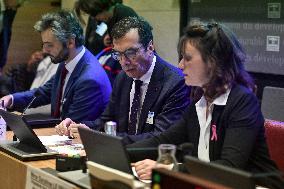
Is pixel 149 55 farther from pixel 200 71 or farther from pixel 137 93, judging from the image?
pixel 200 71

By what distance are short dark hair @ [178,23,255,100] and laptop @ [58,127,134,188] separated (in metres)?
0.69

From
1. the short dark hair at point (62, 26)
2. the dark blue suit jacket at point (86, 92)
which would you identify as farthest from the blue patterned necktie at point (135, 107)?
the short dark hair at point (62, 26)

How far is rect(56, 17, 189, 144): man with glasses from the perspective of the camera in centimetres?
330

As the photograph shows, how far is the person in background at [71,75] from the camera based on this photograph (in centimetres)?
386

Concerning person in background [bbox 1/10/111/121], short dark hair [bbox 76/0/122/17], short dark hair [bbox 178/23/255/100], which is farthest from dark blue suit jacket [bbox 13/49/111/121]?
short dark hair [bbox 178/23/255/100]

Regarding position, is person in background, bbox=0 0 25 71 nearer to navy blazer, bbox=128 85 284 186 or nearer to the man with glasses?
the man with glasses

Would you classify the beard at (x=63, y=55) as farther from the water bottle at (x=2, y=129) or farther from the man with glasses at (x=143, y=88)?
the water bottle at (x=2, y=129)

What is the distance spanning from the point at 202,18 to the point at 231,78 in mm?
2451


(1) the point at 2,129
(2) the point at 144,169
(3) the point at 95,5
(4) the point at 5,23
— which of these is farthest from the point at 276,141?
(4) the point at 5,23

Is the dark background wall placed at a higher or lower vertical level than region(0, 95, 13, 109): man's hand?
higher

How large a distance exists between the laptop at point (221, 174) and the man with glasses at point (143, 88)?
1.35 metres

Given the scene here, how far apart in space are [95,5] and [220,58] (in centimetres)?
259

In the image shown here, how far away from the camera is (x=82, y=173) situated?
8.09 ft

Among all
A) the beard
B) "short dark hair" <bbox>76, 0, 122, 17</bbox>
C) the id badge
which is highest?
"short dark hair" <bbox>76, 0, 122, 17</bbox>
